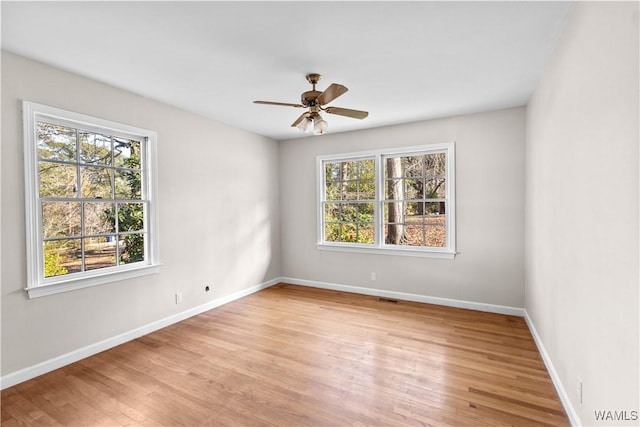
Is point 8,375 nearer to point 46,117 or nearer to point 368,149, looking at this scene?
point 46,117

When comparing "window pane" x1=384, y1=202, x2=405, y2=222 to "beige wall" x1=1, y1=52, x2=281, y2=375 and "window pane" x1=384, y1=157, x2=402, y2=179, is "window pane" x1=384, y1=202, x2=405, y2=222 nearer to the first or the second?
"window pane" x1=384, y1=157, x2=402, y2=179

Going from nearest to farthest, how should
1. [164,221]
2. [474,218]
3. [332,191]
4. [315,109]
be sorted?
[315,109]
[164,221]
[474,218]
[332,191]

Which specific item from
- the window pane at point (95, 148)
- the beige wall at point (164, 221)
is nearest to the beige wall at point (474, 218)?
the beige wall at point (164, 221)

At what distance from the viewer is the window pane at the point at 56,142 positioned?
2.59 m

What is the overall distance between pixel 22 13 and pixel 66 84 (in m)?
0.88

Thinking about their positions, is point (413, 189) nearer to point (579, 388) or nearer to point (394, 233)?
point (394, 233)

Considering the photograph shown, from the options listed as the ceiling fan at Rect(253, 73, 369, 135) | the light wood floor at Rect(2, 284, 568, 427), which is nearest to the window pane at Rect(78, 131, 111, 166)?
the ceiling fan at Rect(253, 73, 369, 135)

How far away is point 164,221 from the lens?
3.54 metres

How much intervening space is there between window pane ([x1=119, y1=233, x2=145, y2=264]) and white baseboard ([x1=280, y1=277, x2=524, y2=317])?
2.65 metres

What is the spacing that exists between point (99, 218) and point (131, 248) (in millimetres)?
464

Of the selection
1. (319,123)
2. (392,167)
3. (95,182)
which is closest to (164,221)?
(95,182)

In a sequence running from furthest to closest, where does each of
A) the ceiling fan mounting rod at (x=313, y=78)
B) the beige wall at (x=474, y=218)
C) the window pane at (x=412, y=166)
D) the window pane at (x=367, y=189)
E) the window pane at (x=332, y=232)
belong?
the window pane at (x=332, y=232) < the window pane at (x=367, y=189) < the window pane at (x=412, y=166) < the beige wall at (x=474, y=218) < the ceiling fan mounting rod at (x=313, y=78)

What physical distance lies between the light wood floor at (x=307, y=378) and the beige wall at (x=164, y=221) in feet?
1.08
